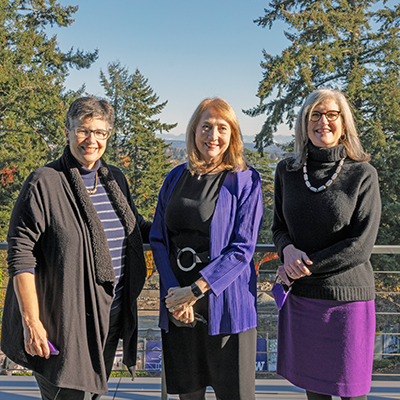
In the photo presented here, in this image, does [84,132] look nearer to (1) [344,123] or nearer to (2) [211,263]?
(2) [211,263]

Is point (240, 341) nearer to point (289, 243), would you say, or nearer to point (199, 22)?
point (289, 243)

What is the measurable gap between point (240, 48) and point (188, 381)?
4629 cm

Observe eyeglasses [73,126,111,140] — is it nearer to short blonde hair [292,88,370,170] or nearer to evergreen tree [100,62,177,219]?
short blonde hair [292,88,370,170]

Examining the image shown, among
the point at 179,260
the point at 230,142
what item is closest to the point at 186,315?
the point at 179,260

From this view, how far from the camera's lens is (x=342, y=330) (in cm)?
176

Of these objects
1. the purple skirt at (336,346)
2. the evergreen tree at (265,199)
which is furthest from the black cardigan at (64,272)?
the evergreen tree at (265,199)

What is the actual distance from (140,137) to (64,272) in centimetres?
2392

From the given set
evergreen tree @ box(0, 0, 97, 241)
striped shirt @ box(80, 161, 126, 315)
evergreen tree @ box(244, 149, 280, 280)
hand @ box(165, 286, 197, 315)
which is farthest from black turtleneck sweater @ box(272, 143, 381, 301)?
evergreen tree @ box(0, 0, 97, 241)

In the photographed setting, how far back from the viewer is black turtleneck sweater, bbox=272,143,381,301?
5.64 feet

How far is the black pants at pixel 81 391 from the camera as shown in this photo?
1650 mm

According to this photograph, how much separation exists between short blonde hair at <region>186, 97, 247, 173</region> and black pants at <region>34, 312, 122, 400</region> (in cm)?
75

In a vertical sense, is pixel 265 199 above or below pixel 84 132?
above

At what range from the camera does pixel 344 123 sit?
185 centimetres

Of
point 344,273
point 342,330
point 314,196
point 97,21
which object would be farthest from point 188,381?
point 97,21
